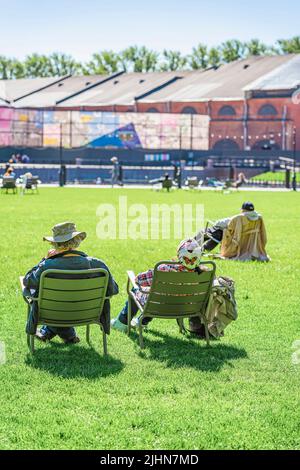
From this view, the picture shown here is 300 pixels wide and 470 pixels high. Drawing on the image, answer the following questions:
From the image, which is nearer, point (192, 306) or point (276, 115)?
point (192, 306)

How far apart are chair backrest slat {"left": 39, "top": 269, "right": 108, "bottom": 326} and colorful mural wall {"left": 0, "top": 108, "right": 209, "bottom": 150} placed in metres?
65.4

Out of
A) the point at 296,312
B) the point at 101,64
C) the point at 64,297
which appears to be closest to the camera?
the point at 64,297

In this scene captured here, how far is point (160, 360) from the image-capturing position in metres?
7.20

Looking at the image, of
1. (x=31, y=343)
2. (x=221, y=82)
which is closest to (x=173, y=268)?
(x=31, y=343)

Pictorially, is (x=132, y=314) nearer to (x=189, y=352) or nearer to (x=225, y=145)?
(x=189, y=352)

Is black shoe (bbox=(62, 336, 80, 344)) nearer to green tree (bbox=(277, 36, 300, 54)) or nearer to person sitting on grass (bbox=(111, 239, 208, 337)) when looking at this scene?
person sitting on grass (bbox=(111, 239, 208, 337))

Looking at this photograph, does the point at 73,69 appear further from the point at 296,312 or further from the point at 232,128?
the point at 296,312

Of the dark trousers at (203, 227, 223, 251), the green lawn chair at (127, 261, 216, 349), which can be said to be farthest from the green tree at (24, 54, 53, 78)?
the green lawn chair at (127, 261, 216, 349)

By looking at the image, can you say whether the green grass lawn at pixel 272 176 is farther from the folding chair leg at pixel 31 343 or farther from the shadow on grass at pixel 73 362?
the folding chair leg at pixel 31 343

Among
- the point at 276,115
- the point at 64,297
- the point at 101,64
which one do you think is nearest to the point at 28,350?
the point at 64,297

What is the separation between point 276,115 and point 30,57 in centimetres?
5145

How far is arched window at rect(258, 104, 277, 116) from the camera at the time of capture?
7162 cm

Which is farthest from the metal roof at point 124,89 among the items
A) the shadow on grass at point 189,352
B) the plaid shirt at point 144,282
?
the shadow on grass at point 189,352
